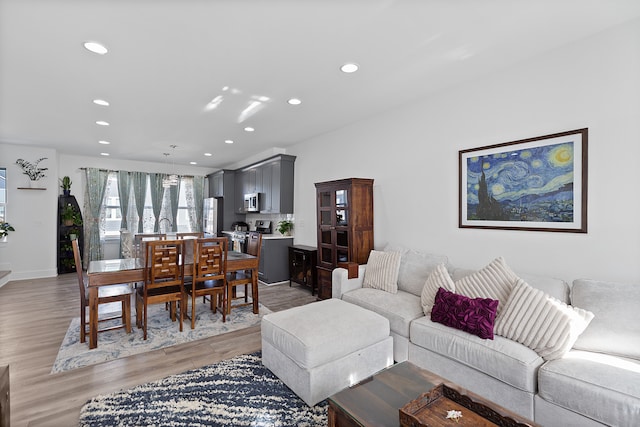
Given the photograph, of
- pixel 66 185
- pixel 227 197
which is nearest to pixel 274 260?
pixel 227 197

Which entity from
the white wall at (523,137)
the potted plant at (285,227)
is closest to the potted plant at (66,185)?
the potted plant at (285,227)

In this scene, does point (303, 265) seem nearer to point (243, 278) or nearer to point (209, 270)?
point (243, 278)

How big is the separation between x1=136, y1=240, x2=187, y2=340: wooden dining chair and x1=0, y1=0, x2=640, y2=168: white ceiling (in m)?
1.70

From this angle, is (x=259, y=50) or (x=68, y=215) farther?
(x=68, y=215)

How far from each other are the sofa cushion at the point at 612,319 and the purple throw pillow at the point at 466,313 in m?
0.54

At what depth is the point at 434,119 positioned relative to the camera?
340cm

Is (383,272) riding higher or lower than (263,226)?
lower

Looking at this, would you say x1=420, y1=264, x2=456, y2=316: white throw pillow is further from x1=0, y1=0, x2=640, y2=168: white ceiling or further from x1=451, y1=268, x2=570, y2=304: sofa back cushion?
x1=0, y1=0, x2=640, y2=168: white ceiling

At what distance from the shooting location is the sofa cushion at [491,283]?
2.36 meters

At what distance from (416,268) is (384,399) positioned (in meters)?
1.84

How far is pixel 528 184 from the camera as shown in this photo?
8.75 feet

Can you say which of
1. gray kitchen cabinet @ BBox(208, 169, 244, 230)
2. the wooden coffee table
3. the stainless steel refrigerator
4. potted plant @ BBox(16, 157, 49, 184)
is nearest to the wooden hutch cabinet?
the wooden coffee table

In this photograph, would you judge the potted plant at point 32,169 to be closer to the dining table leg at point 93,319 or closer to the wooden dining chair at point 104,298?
the wooden dining chair at point 104,298

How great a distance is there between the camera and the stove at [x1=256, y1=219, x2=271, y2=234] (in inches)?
255
